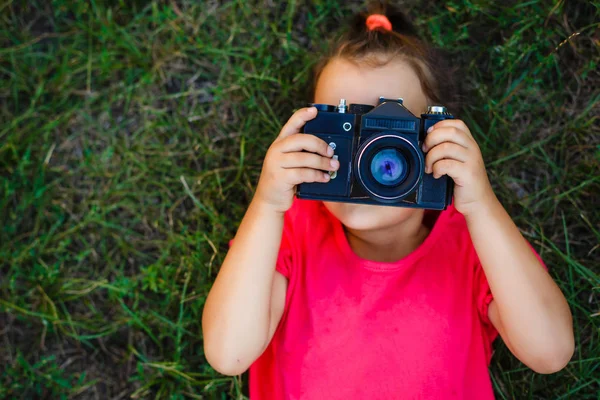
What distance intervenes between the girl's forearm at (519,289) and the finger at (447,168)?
13cm

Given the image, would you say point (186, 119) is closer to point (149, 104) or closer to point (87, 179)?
point (149, 104)

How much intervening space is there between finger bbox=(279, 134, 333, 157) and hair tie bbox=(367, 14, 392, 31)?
0.60 metres

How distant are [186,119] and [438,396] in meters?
1.24

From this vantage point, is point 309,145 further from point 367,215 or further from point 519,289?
point 519,289

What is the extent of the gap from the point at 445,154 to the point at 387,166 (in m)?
0.12

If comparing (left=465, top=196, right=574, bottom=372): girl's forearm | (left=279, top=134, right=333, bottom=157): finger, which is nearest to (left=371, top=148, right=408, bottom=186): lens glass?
(left=279, top=134, right=333, bottom=157): finger

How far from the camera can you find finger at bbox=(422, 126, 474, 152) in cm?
129

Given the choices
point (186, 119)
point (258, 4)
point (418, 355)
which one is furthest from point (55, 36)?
point (418, 355)

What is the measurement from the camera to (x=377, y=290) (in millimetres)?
1608

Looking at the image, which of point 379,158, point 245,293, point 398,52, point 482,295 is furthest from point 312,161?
point 482,295

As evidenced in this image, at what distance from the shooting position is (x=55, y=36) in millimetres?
2223

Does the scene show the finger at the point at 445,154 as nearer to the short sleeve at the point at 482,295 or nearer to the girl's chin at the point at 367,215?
the girl's chin at the point at 367,215

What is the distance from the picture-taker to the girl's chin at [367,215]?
1483 millimetres

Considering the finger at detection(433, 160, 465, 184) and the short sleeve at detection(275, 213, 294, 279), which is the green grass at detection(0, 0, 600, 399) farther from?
the finger at detection(433, 160, 465, 184)
